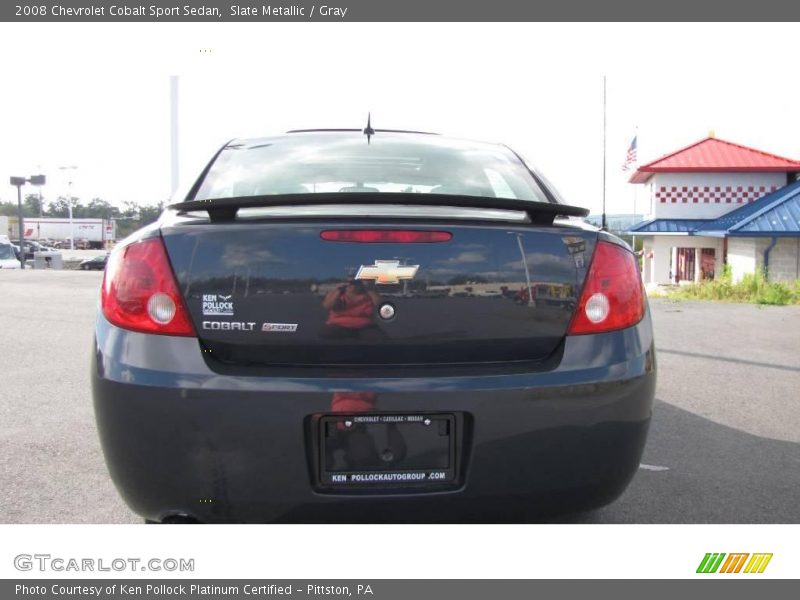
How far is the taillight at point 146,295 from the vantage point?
1.93m

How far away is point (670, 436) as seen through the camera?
383 cm

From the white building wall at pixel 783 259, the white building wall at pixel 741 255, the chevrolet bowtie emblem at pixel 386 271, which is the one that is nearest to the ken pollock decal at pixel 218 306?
the chevrolet bowtie emblem at pixel 386 271

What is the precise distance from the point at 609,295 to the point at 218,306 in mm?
1170

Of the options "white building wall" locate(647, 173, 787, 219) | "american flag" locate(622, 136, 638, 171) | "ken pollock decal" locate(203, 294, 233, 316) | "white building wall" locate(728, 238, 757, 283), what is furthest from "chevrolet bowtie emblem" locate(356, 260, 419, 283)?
"american flag" locate(622, 136, 638, 171)

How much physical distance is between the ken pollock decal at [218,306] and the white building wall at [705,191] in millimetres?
26664

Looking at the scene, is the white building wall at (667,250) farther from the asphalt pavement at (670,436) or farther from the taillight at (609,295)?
the taillight at (609,295)

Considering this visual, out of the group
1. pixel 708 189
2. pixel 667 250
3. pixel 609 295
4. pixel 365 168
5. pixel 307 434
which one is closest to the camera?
pixel 307 434

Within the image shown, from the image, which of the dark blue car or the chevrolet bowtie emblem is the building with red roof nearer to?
the dark blue car

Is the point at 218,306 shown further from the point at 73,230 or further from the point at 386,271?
the point at 73,230

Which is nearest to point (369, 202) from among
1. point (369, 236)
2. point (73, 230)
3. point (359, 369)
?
point (369, 236)

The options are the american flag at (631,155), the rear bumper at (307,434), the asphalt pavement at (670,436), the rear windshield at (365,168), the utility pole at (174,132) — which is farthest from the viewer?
the american flag at (631,155)

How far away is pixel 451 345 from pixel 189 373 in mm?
740

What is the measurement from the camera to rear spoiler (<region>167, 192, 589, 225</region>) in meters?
1.99

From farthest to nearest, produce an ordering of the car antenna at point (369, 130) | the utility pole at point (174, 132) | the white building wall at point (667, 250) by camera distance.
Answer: the white building wall at point (667, 250)
the utility pole at point (174, 132)
the car antenna at point (369, 130)
